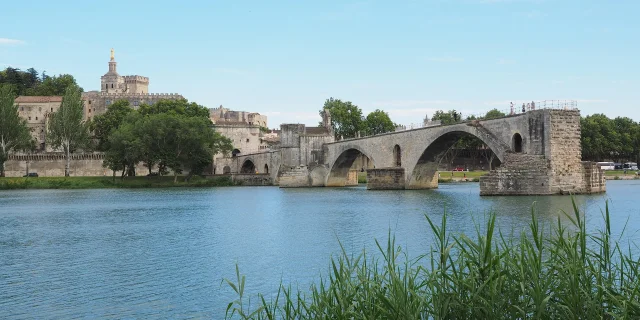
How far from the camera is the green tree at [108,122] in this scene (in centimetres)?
10238

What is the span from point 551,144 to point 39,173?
248 ft

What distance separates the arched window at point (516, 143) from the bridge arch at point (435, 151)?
39cm

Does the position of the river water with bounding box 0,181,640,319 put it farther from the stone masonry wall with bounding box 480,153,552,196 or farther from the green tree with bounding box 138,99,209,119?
the green tree with bounding box 138,99,209,119

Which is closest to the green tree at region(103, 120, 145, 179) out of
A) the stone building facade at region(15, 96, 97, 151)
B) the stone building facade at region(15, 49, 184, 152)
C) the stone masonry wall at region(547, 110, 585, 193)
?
the stone building facade at region(15, 49, 184, 152)

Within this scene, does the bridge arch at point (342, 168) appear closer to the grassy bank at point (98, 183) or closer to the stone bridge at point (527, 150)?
the grassy bank at point (98, 183)

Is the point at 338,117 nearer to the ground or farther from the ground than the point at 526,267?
farther from the ground

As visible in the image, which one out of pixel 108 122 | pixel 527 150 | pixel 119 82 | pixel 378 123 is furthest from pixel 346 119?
pixel 527 150

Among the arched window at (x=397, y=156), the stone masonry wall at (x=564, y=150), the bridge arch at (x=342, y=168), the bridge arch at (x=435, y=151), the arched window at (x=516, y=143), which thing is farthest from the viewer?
the bridge arch at (x=342, y=168)

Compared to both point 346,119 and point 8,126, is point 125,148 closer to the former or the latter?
point 8,126

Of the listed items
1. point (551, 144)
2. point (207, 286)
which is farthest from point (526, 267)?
point (551, 144)

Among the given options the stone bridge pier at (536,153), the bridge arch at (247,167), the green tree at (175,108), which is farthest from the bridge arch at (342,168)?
the green tree at (175,108)

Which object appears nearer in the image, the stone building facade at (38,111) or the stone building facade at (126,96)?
the stone building facade at (38,111)

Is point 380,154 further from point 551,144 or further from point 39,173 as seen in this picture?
point 39,173

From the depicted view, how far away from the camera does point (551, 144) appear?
40.2m
